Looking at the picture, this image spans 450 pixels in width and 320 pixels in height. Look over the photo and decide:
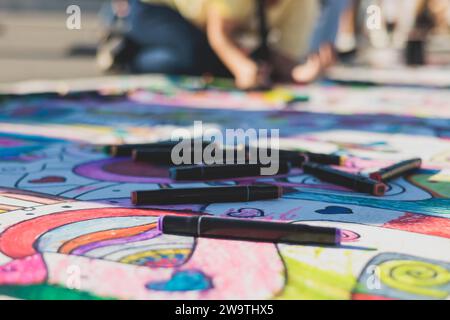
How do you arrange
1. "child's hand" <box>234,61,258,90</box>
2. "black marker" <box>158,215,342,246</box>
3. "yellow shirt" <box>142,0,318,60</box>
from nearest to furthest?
"black marker" <box>158,215,342,246</box>, "child's hand" <box>234,61,258,90</box>, "yellow shirt" <box>142,0,318,60</box>

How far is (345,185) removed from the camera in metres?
1.39

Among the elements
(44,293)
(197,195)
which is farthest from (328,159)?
(44,293)

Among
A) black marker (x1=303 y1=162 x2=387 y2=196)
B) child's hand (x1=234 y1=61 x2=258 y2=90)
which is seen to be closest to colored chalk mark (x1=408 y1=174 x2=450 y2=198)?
black marker (x1=303 y1=162 x2=387 y2=196)

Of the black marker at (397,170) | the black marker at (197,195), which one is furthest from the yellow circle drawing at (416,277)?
the black marker at (397,170)

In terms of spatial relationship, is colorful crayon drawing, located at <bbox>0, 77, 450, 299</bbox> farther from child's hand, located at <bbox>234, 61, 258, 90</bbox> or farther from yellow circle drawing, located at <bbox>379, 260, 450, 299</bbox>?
child's hand, located at <bbox>234, 61, 258, 90</bbox>

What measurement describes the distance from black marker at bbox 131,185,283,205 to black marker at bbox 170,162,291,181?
165 mm

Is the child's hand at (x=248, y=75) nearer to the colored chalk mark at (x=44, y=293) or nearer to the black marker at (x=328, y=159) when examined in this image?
the black marker at (x=328, y=159)

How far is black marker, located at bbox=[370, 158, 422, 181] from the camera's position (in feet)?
4.72

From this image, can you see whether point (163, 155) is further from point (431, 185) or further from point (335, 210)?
point (431, 185)

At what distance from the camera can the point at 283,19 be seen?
11.1 ft

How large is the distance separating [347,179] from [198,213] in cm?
36

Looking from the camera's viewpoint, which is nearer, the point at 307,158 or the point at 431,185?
the point at 431,185

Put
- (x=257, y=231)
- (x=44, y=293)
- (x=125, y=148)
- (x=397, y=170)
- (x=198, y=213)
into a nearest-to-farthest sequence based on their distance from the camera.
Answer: (x=44, y=293) → (x=257, y=231) → (x=198, y=213) → (x=397, y=170) → (x=125, y=148)
